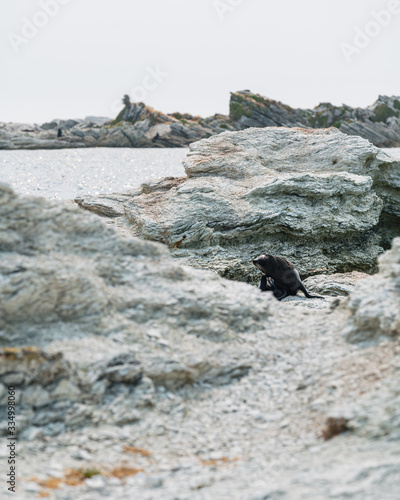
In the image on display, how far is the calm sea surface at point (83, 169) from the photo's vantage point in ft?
223

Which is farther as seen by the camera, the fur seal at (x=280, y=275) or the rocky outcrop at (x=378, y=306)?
the fur seal at (x=280, y=275)

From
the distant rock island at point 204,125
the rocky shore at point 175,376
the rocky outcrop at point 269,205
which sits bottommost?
the rocky shore at point 175,376

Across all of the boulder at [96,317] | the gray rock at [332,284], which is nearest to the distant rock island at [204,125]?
the gray rock at [332,284]

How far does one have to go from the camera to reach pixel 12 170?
84.2 meters

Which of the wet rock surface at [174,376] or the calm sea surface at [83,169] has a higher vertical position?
the calm sea surface at [83,169]

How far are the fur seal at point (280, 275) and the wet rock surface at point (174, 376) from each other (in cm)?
616

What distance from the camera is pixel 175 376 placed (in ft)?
30.1

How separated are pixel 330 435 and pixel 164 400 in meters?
2.89

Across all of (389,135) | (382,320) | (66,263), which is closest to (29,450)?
(66,263)

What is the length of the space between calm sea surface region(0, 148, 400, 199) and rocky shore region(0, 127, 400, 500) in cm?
4786

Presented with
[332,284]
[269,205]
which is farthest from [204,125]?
[332,284]

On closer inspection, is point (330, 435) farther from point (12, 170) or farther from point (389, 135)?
point (389, 135)

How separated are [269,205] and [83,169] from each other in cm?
7114

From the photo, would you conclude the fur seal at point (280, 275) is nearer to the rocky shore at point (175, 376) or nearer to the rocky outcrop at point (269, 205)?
the rocky outcrop at point (269, 205)
